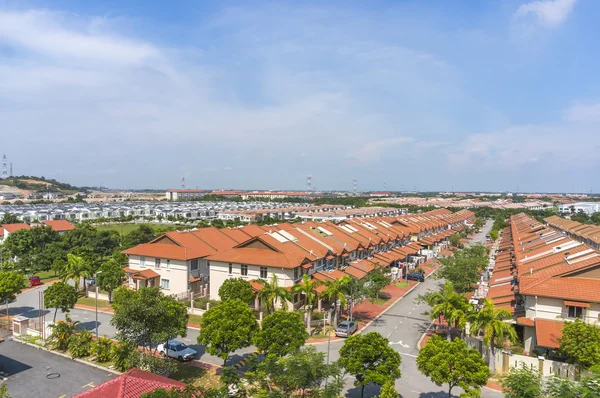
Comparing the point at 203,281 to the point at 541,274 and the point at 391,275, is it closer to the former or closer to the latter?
the point at 391,275

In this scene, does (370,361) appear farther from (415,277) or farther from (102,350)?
(415,277)

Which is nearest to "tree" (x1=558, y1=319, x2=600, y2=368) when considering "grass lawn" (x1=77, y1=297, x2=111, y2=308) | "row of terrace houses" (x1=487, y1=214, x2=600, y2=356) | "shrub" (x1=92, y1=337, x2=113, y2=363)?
"row of terrace houses" (x1=487, y1=214, x2=600, y2=356)

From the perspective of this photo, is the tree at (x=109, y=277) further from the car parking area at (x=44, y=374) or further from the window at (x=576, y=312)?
the window at (x=576, y=312)

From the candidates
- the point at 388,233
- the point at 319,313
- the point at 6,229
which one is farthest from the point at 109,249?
the point at 388,233

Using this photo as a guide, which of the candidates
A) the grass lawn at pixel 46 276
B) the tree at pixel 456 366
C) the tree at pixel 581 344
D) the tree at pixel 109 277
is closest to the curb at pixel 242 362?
the tree at pixel 456 366

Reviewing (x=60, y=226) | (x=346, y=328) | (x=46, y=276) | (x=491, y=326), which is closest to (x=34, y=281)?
(x=46, y=276)

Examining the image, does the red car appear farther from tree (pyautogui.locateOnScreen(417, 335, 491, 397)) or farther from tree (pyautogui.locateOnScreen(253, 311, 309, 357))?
tree (pyautogui.locateOnScreen(417, 335, 491, 397))
